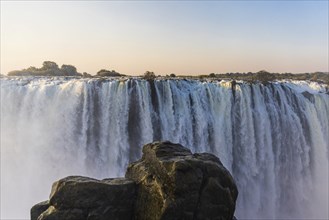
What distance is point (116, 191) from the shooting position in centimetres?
896

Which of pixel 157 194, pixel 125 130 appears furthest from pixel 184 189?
pixel 125 130

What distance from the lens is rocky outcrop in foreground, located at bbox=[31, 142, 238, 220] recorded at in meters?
8.22

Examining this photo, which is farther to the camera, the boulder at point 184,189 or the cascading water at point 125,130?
the cascading water at point 125,130

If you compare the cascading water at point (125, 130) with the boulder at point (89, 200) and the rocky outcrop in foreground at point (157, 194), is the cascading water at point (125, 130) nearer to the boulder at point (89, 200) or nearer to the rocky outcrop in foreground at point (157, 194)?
the rocky outcrop in foreground at point (157, 194)

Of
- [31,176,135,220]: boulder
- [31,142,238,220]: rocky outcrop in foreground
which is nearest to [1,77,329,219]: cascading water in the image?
[31,142,238,220]: rocky outcrop in foreground

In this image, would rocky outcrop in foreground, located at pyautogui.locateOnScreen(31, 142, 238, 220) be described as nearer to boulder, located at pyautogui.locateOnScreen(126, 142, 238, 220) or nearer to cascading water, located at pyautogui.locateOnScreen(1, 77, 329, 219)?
boulder, located at pyautogui.locateOnScreen(126, 142, 238, 220)

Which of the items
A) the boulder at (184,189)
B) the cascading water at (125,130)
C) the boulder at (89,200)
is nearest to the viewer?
the boulder at (184,189)

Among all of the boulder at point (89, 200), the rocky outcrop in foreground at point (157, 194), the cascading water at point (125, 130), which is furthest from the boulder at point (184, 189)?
the cascading water at point (125, 130)

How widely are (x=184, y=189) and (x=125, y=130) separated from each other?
43.0ft

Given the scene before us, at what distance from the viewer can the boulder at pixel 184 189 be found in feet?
26.8

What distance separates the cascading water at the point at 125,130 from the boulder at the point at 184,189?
474 inches

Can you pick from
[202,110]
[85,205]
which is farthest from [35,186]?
[85,205]

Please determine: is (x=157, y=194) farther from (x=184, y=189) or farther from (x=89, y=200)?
(x=89, y=200)

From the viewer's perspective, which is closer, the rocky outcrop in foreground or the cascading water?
the rocky outcrop in foreground
